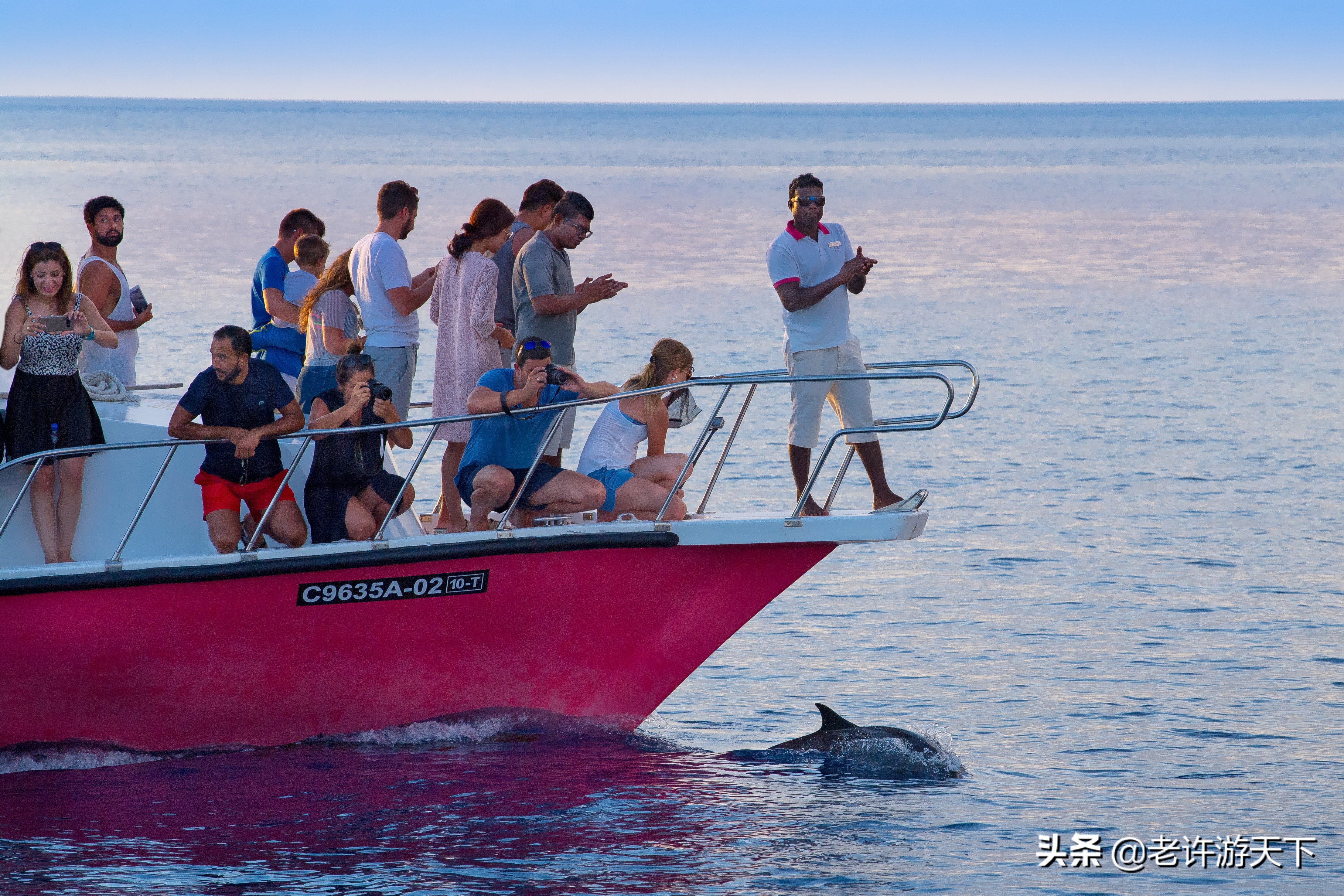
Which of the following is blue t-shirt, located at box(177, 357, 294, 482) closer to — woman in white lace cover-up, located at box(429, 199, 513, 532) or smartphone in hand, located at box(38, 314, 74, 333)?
smartphone in hand, located at box(38, 314, 74, 333)

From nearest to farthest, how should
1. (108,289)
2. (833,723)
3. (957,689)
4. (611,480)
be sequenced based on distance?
1. (611,480)
2. (833,723)
3. (108,289)
4. (957,689)

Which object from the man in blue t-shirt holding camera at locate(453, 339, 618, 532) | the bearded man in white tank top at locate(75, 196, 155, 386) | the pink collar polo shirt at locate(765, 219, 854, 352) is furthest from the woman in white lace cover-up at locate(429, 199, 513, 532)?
the bearded man in white tank top at locate(75, 196, 155, 386)

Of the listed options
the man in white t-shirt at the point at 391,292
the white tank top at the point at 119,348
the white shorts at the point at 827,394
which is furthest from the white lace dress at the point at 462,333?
the white tank top at the point at 119,348

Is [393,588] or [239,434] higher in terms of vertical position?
[239,434]

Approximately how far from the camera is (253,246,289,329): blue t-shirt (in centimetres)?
845

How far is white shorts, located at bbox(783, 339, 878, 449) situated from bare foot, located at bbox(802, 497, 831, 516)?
310 millimetres

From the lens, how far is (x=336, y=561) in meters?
7.03

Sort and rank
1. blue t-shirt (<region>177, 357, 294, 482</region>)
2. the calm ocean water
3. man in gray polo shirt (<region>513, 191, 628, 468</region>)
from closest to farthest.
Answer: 1. the calm ocean water
2. blue t-shirt (<region>177, 357, 294, 482</region>)
3. man in gray polo shirt (<region>513, 191, 628, 468</region>)

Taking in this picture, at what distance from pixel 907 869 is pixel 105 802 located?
3522 millimetres

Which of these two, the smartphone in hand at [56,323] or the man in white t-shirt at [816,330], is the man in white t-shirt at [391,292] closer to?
the smartphone in hand at [56,323]

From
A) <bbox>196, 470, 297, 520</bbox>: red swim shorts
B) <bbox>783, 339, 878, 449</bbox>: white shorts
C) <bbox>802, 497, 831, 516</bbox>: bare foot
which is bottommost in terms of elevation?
<bbox>802, 497, 831, 516</bbox>: bare foot

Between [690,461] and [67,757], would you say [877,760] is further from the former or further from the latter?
[67,757]

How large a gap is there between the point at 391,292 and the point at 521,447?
1.11 meters

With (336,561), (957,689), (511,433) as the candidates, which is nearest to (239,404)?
(336,561)
